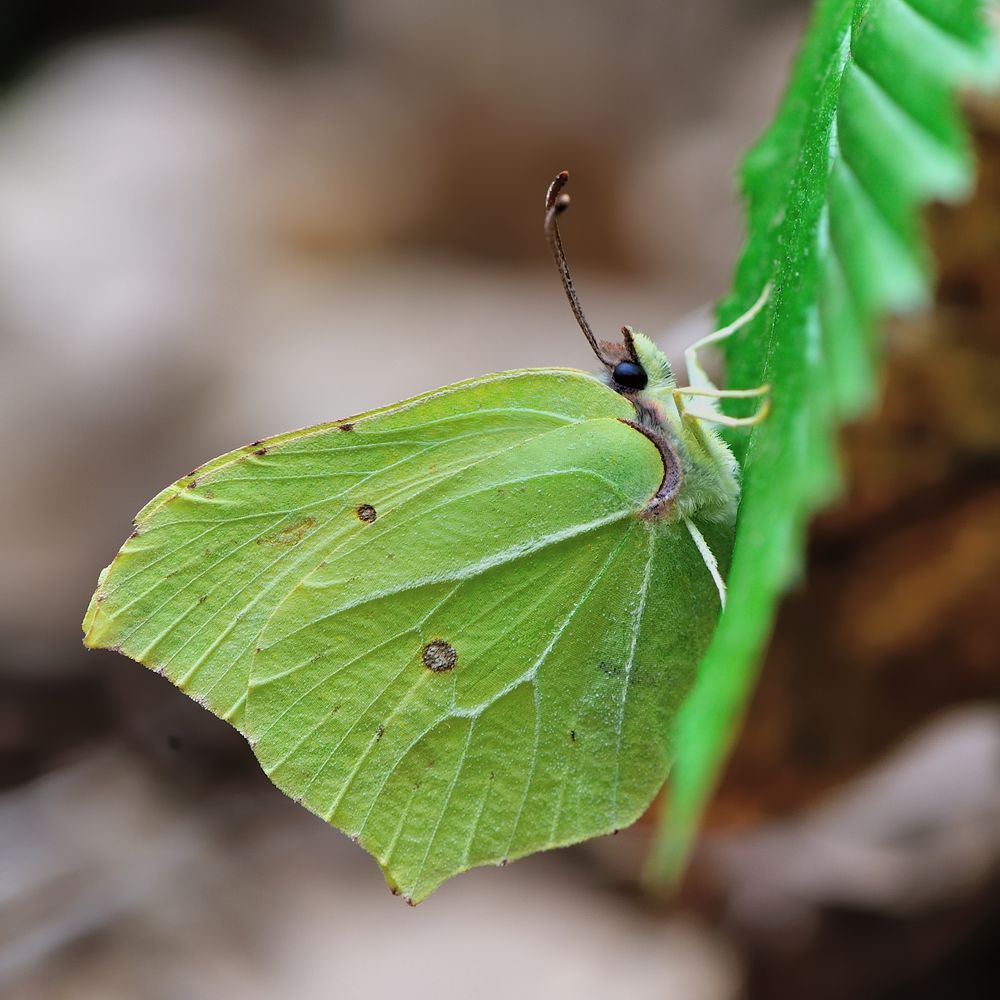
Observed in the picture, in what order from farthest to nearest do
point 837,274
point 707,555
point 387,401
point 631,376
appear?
point 387,401 < point 631,376 < point 707,555 < point 837,274

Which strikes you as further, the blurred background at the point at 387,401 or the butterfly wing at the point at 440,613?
the blurred background at the point at 387,401

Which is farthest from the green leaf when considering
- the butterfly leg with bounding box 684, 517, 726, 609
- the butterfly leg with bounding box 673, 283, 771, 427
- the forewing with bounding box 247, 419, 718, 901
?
the forewing with bounding box 247, 419, 718, 901

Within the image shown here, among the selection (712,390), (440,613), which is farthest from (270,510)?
(712,390)

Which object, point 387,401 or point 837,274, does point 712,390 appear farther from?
point 387,401

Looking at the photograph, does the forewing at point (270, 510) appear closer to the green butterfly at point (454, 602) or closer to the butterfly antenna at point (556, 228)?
the green butterfly at point (454, 602)

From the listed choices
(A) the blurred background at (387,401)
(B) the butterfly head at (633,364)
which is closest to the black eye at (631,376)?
(B) the butterfly head at (633,364)

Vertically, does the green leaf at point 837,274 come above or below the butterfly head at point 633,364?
above

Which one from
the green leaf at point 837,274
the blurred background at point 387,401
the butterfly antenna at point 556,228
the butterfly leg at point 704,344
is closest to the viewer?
the green leaf at point 837,274
